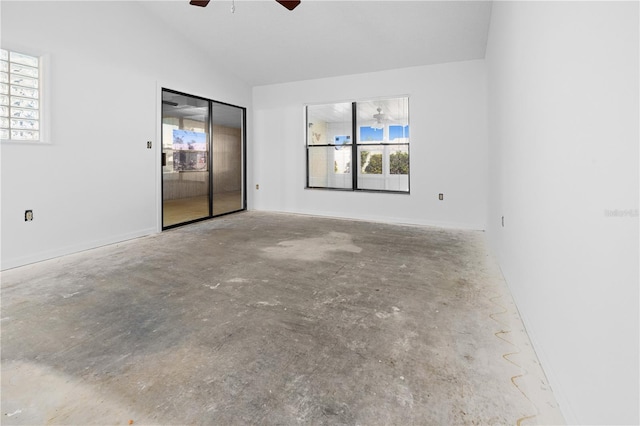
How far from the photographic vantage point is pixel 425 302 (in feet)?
8.42

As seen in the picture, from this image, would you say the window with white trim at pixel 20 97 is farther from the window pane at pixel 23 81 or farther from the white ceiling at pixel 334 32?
the white ceiling at pixel 334 32

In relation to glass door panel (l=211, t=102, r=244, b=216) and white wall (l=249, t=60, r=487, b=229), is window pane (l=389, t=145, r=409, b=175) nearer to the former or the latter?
white wall (l=249, t=60, r=487, b=229)

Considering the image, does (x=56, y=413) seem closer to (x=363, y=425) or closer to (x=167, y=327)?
(x=167, y=327)

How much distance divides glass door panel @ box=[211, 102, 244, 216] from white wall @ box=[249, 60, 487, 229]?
2.47ft

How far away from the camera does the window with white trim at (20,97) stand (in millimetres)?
3482

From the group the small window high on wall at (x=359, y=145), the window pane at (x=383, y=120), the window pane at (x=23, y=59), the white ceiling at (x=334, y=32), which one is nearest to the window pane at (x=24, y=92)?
the window pane at (x=23, y=59)

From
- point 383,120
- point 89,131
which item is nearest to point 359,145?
point 383,120

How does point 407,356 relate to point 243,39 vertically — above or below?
below

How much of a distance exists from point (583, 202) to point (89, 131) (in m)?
4.99

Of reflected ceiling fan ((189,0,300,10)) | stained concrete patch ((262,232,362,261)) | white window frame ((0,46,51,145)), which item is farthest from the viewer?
stained concrete patch ((262,232,362,261))

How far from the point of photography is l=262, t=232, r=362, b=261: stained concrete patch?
3.88 metres

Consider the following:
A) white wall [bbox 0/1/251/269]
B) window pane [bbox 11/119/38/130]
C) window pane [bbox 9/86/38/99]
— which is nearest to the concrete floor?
white wall [bbox 0/1/251/269]

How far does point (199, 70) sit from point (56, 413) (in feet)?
18.4

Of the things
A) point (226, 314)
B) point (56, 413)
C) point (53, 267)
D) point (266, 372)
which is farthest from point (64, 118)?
point (266, 372)
